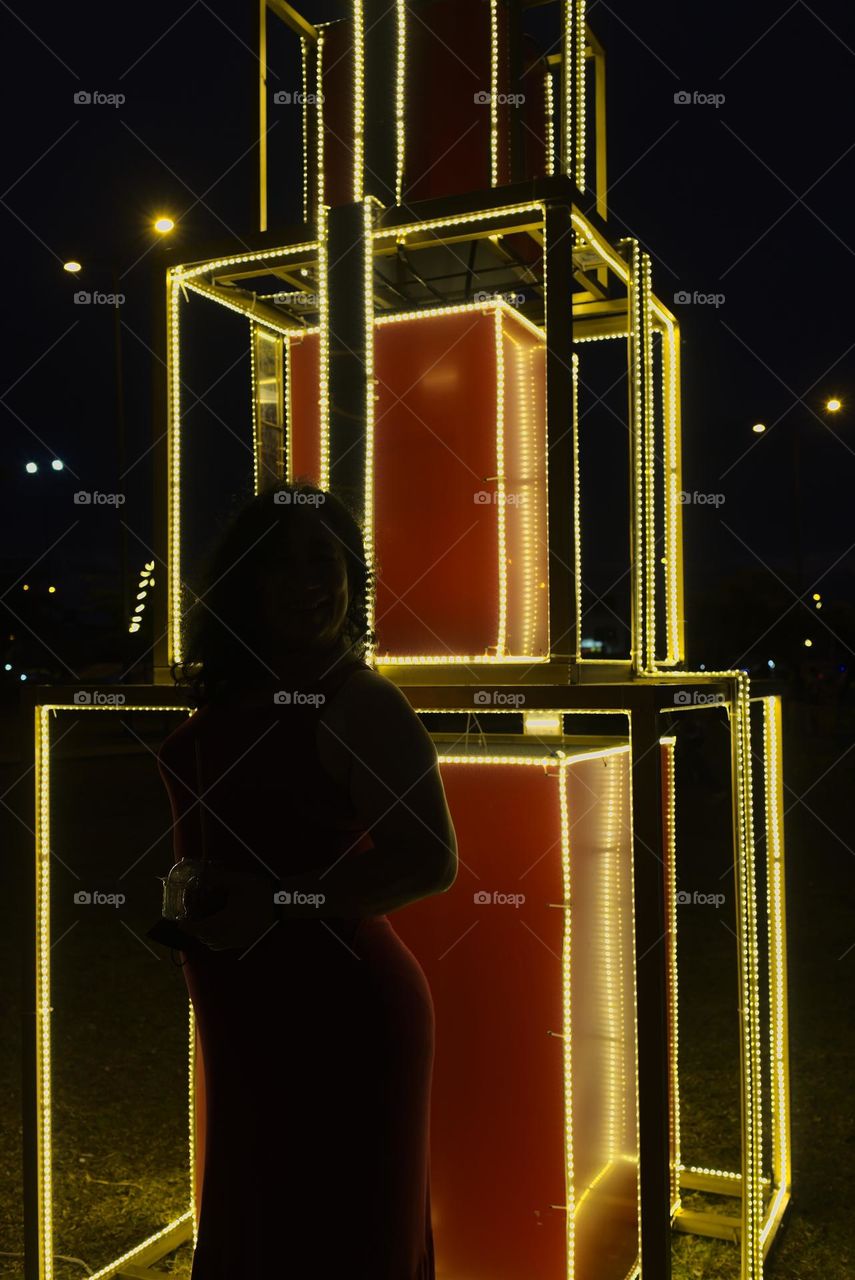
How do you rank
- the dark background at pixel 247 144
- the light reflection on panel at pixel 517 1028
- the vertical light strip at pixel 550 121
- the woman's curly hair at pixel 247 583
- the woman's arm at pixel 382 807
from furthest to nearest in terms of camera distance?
the dark background at pixel 247 144 < the vertical light strip at pixel 550 121 < the light reflection on panel at pixel 517 1028 < the woman's curly hair at pixel 247 583 < the woman's arm at pixel 382 807

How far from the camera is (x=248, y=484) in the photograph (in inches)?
155

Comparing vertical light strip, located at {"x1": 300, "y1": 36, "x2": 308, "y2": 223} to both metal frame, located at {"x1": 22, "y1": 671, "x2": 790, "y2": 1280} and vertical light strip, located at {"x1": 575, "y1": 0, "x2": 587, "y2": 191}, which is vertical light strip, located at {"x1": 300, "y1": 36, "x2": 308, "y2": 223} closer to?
vertical light strip, located at {"x1": 575, "y1": 0, "x2": 587, "y2": 191}

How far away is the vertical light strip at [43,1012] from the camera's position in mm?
2957

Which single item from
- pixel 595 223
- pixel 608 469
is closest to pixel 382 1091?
pixel 595 223

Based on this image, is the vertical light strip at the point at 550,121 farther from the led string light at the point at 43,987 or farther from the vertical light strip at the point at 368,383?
the led string light at the point at 43,987

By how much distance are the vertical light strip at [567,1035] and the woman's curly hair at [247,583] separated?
0.95m

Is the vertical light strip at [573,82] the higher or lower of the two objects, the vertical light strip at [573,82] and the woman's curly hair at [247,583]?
the higher

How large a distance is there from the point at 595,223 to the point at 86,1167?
4.42 meters

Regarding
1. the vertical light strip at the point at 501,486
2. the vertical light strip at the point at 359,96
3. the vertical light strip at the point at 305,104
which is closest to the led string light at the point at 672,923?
the vertical light strip at the point at 501,486

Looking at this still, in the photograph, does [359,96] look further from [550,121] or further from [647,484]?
[647,484]

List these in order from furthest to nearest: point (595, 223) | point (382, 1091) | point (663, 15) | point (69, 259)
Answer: point (69, 259) → point (663, 15) → point (595, 223) → point (382, 1091)

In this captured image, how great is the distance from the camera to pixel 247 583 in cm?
218

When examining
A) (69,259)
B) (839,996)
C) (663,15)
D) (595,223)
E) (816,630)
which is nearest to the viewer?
(595,223)

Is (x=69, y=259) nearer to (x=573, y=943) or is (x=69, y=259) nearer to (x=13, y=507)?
(x=573, y=943)
